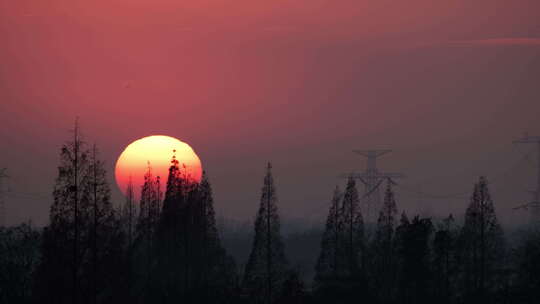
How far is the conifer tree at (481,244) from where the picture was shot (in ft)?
275

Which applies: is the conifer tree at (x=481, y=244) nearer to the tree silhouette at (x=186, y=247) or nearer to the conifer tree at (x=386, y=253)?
the conifer tree at (x=386, y=253)

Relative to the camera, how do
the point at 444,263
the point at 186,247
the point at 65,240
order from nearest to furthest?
the point at 65,240 → the point at 186,247 → the point at 444,263

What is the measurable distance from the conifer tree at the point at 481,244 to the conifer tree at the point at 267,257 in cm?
1419

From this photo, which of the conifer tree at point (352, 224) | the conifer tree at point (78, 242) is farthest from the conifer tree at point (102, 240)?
the conifer tree at point (352, 224)

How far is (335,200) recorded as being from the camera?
87.0 meters

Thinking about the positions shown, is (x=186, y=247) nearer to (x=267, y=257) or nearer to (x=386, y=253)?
(x=267, y=257)

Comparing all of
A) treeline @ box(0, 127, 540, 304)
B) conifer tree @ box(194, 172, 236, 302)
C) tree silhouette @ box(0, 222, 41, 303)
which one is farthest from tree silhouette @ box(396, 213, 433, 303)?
tree silhouette @ box(0, 222, 41, 303)

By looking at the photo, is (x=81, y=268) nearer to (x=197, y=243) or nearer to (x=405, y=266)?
(x=197, y=243)

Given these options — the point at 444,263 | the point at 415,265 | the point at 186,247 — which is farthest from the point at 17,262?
the point at 444,263

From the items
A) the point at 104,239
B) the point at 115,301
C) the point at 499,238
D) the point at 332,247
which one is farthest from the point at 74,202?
the point at 499,238

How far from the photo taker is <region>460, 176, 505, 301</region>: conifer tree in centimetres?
8394

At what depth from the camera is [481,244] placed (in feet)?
279

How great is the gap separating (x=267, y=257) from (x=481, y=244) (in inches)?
677

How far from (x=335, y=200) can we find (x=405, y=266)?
35.0 ft
